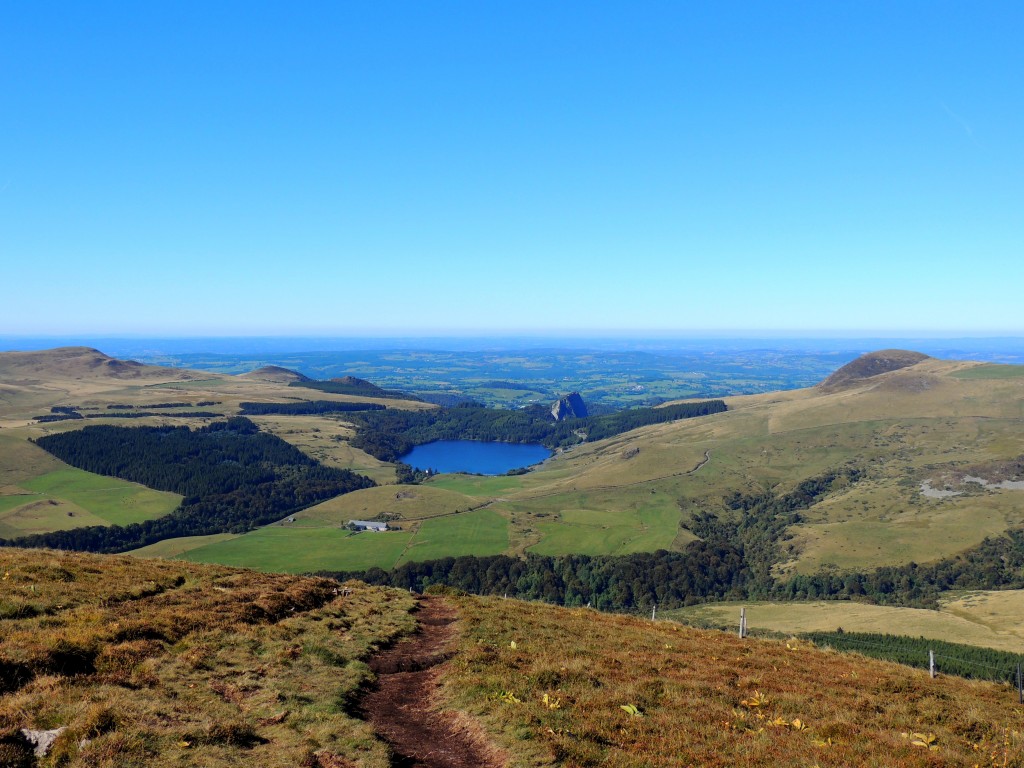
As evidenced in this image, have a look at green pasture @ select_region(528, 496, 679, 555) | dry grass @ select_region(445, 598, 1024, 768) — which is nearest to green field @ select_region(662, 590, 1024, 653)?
green pasture @ select_region(528, 496, 679, 555)

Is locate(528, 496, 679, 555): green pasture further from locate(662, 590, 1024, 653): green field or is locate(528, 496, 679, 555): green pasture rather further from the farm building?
the farm building

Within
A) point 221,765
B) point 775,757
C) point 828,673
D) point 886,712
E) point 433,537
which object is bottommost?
point 433,537

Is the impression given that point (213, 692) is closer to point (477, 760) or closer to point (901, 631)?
point (477, 760)

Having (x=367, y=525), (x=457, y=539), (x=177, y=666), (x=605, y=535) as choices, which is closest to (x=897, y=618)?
(x=605, y=535)

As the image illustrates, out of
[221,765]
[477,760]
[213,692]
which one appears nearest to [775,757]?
[477,760]

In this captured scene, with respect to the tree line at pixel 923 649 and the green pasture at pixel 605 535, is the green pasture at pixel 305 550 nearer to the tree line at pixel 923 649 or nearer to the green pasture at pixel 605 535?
the green pasture at pixel 605 535

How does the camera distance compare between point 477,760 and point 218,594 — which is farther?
point 218,594

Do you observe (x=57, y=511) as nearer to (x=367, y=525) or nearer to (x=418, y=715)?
(x=367, y=525)
